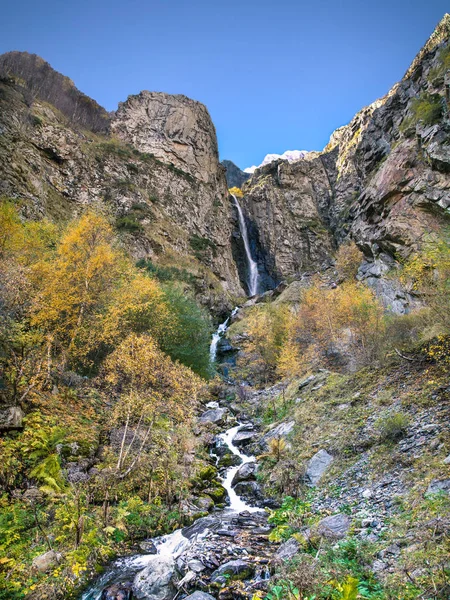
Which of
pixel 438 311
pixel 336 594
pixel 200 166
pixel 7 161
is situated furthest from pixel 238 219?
pixel 336 594

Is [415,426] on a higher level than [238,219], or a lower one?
lower

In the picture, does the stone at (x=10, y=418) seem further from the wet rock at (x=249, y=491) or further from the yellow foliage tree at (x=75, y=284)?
the wet rock at (x=249, y=491)

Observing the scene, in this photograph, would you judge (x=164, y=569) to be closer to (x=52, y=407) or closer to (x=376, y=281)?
(x=52, y=407)

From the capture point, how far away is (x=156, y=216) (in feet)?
165

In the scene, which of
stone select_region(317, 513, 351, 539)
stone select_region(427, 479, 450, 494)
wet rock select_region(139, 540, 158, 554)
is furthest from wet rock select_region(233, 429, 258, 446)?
stone select_region(427, 479, 450, 494)

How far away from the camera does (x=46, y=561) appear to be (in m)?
5.80

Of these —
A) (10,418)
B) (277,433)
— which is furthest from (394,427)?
(10,418)

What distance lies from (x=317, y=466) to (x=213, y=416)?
11920 mm

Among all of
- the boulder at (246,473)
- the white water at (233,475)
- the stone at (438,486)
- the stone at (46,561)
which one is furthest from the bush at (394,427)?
the stone at (46,561)

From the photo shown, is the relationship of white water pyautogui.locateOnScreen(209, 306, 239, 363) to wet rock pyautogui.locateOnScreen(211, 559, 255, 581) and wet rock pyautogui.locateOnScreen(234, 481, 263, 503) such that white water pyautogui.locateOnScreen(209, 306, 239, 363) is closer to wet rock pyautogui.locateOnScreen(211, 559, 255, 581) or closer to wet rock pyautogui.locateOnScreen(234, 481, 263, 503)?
wet rock pyautogui.locateOnScreen(234, 481, 263, 503)

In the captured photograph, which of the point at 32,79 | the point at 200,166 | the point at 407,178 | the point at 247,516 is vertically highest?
the point at 32,79

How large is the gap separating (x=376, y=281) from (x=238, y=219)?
47.1m

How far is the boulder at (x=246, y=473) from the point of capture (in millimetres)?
12275

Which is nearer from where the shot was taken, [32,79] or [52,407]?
[52,407]
